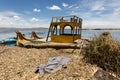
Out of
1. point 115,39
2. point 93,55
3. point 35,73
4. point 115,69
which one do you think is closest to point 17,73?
point 35,73

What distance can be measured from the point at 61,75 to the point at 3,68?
2823mm

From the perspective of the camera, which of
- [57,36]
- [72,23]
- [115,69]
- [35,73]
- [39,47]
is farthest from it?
[57,36]

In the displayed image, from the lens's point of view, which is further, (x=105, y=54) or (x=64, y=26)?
(x=64, y=26)

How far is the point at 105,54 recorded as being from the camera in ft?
21.6

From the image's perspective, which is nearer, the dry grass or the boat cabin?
the dry grass

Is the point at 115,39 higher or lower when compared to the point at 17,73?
higher

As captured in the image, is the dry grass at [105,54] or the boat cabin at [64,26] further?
the boat cabin at [64,26]

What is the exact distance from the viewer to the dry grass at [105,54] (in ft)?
20.9

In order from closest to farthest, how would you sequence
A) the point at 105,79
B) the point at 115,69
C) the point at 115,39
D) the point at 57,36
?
the point at 105,79, the point at 115,69, the point at 115,39, the point at 57,36

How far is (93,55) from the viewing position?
6.74 m

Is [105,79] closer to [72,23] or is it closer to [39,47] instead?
[39,47]

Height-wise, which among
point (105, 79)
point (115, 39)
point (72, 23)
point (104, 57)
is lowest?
point (105, 79)

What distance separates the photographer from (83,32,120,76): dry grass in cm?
637

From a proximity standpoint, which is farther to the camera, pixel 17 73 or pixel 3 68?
pixel 3 68
